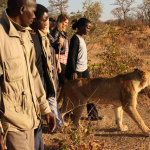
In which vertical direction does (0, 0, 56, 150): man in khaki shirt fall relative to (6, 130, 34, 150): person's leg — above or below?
above

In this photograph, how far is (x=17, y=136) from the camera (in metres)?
1.75

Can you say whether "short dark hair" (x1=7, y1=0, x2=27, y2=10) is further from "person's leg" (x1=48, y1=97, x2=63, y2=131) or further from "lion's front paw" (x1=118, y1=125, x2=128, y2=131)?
"lion's front paw" (x1=118, y1=125, x2=128, y2=131)

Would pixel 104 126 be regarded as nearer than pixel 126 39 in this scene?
Yes

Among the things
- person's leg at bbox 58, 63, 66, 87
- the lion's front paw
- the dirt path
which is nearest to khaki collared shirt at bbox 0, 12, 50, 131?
the dirt path

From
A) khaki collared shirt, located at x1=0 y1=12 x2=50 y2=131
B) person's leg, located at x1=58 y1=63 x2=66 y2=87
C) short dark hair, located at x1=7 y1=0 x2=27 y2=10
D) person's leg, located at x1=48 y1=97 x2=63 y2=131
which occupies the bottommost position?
person's leg, located at x1=48 y1=97 x2=63 y2=131

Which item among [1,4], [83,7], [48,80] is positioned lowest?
[48,80]

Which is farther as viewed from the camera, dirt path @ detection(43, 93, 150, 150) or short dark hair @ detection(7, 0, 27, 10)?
dirt path @ detection(43, 93, 150, 150)

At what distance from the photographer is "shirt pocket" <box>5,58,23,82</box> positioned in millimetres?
1641

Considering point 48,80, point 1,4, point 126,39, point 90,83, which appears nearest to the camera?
point 48,80

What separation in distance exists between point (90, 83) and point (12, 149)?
2.82 m

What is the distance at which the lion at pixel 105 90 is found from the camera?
170 inches

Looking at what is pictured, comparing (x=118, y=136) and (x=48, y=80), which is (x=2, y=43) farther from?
(x=118, y=136)

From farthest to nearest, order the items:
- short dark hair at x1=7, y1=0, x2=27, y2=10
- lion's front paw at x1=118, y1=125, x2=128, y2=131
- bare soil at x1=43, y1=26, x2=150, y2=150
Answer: lion's front paw at x1=118, y1=125, x2=128, y2=131 < bare soil at x1=43, y1=26, x2=150, y2=150 < short dark hair at x1=7, y1=0, x2=27, y2=10

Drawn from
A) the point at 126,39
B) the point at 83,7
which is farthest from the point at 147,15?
the point at 83,7
